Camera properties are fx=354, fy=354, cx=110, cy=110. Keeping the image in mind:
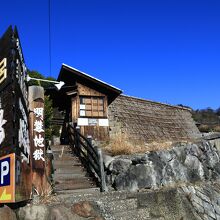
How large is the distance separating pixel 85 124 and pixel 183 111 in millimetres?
14716

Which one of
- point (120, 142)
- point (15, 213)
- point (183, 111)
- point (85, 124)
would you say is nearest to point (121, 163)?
point (120, 142)

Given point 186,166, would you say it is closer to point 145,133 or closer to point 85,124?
point 85,124

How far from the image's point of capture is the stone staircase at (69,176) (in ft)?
40.8

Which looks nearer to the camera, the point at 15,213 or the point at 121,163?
the point at 15,213

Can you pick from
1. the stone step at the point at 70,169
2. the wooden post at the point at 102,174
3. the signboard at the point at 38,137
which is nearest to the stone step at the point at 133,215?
the wooden post at the point at 102,174

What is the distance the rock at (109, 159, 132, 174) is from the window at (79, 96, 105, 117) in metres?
6.96

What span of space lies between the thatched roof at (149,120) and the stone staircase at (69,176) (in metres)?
7.62

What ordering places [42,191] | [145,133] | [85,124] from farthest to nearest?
[145,133]
[85,124]
[42,191]

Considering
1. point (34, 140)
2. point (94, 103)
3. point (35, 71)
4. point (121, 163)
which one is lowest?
point (121, 163)

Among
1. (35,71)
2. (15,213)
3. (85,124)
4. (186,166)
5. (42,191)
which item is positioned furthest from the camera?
(35,71)

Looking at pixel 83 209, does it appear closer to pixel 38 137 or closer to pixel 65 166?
pixel 38 137

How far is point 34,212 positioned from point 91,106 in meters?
11.7

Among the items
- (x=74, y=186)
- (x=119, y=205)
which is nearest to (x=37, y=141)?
(x=74, y=186)

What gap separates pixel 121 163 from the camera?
1297 centimetres
